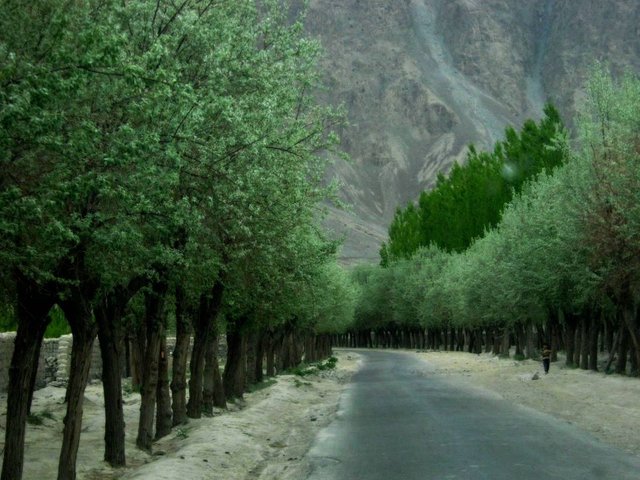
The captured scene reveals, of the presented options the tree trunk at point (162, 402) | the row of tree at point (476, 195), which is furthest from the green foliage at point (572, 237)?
the tree trunk at point (162, 402)

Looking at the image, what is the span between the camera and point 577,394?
3812 cm

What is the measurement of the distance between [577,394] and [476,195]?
8185 cm

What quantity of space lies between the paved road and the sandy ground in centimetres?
82

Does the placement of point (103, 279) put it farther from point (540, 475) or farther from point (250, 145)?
point (540, 475)

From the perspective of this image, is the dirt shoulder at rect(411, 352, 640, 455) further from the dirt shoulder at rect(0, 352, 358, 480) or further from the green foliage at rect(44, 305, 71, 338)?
the green foliage at rect(44, 305, 71, 338)

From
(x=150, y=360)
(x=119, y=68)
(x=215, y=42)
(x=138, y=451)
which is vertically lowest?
(x=138, y=451)

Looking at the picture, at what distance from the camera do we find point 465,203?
400 ft

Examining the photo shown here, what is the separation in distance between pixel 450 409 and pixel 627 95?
1934 cm

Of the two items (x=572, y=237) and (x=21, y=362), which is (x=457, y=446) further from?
(x=572, y=237)

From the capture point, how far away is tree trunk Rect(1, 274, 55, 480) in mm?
15906

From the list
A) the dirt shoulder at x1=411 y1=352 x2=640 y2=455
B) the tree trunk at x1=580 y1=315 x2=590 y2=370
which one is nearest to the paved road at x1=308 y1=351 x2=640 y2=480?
the dirt shoulder at x1=411 y1=352 x2=640 y2=455

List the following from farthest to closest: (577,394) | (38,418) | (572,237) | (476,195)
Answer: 1. (476,195)
2. (572,237)
3. (577,394)
4. (38,418)

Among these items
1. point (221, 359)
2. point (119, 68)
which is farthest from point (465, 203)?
point (119, 68)

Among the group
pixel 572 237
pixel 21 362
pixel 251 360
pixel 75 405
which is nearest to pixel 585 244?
pixel 572 237
